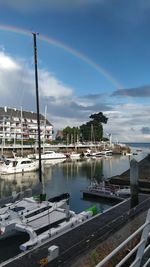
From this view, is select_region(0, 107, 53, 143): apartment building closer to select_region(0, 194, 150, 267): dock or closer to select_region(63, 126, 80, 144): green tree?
select_region(63, 126, 80, 144): green tree

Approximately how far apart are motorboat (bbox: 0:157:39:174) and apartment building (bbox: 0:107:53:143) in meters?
61.0

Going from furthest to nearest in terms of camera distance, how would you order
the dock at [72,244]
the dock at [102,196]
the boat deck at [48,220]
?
the dock at [102,196]
the boat deck at [48,220]
the dock at [72,244]

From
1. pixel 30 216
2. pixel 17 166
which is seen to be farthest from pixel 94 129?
pixel 30 216

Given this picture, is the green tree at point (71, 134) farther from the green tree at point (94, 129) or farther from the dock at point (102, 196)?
the dock at point (102, 196)

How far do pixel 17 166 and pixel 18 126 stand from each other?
81937mm

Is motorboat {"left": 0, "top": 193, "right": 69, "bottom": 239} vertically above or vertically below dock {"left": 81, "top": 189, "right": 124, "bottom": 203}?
above

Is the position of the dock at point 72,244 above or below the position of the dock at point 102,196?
above

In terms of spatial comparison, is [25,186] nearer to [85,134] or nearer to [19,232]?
[19,232]

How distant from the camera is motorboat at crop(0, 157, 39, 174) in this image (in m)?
52.7

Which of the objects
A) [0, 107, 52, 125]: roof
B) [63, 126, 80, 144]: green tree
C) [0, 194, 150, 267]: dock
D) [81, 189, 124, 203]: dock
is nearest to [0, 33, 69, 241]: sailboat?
[0, 194, 150, 267]: dock

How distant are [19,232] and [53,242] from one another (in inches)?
227

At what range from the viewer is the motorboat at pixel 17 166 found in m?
52.7

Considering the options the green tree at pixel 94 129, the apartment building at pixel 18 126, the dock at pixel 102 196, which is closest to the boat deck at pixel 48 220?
the dock at pixel 102 196

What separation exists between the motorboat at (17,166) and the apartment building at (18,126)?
200ft
